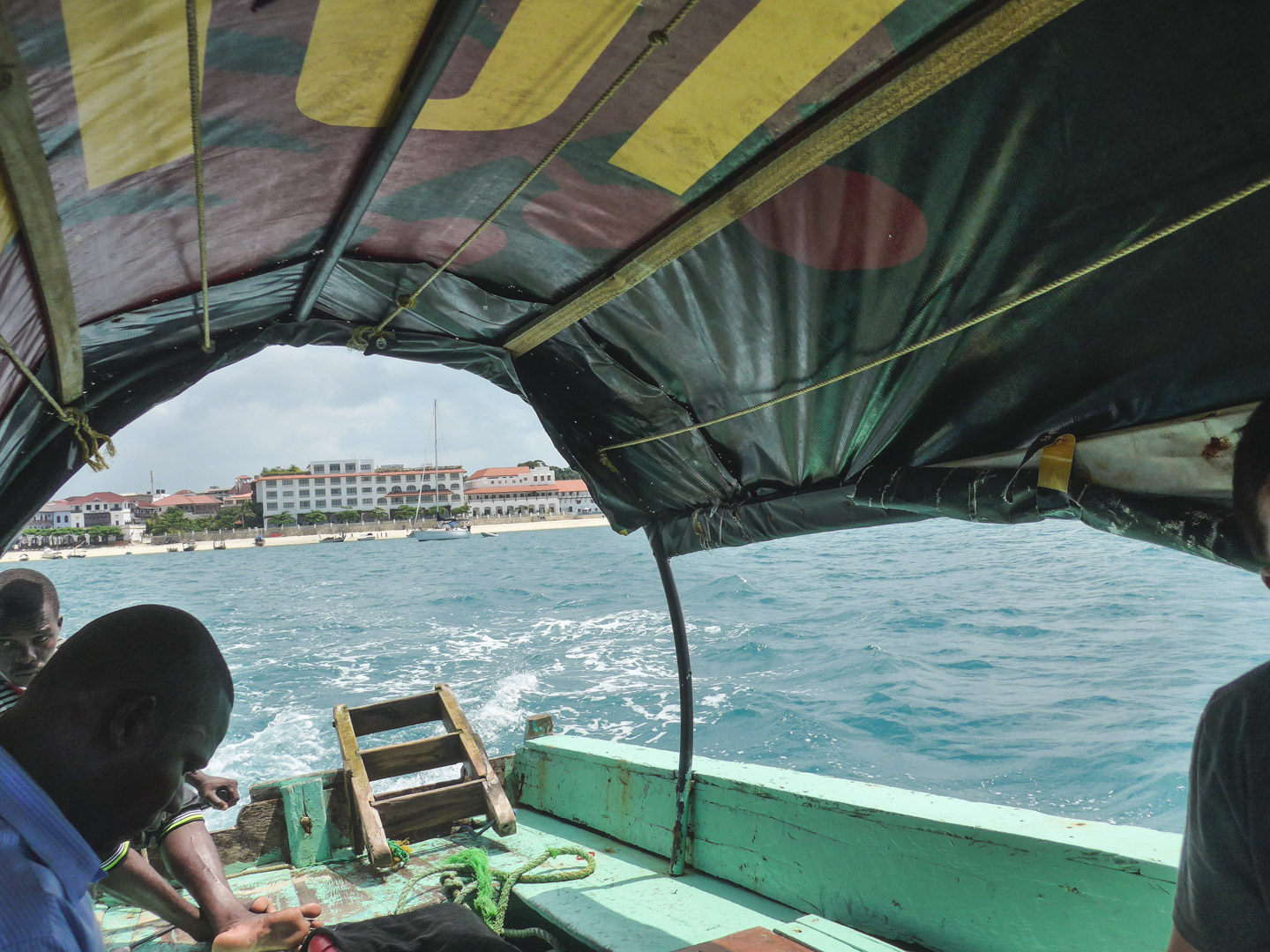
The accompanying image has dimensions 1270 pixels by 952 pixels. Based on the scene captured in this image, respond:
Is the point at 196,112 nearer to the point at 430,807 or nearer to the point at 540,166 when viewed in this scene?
the point at 540,166

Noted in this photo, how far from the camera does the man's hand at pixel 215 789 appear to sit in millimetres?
3070

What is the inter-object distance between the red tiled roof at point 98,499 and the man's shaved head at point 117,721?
10853cm

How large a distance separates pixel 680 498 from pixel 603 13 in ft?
7.08

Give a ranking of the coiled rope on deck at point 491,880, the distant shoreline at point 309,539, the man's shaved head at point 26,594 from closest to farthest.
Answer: the man's shaved head at point 26,594
the coiled rope on deck at point 491,880
the distant shoreline at point 309,539

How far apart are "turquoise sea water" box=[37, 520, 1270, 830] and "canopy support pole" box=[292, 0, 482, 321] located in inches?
297

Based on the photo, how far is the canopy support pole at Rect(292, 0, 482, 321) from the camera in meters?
1.16

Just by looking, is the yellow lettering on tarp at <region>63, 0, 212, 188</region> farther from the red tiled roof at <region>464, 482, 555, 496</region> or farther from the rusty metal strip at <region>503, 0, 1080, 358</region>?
the red tiled roof at <region>464, 482, 555, 496</region>

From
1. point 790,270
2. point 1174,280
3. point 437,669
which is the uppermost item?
point 790,270

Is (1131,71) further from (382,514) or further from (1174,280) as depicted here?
(382,514)

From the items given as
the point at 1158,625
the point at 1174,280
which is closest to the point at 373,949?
the point at 1174,280

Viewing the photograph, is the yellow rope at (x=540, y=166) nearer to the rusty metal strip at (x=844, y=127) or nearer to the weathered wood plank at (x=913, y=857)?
the rusty metal strip at (x=844, y=127)

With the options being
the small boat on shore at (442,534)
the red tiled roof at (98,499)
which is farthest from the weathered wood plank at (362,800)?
the red tiled roof at (98,499)

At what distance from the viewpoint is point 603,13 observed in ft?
3.92

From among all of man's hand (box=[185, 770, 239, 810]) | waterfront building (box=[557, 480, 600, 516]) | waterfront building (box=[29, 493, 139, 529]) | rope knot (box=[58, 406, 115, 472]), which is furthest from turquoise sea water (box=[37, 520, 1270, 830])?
waterfront building (box=[29, 493, 139, 529])
